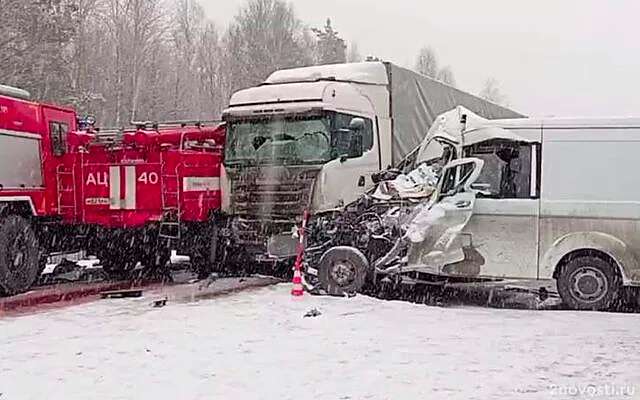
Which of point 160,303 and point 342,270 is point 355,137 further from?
point 160,303

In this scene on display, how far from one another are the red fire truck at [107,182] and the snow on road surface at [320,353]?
3673mm

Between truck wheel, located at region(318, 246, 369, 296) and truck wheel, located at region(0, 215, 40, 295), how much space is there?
516 cm

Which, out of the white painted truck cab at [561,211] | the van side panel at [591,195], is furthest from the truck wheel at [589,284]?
the van side panel at [591,195]

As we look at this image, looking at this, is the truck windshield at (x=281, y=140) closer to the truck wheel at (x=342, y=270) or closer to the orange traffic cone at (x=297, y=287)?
the truck wheel at (x=342, y=270)

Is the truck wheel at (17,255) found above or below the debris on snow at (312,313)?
above

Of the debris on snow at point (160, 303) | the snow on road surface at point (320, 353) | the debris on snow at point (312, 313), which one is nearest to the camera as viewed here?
the snow on road surface at point (320, 353)

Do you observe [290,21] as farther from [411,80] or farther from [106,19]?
[411,80]

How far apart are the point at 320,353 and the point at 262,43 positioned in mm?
56273

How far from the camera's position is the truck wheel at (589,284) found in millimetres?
10828

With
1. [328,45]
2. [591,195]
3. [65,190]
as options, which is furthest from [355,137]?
[328,45]

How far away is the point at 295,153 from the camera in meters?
13.9

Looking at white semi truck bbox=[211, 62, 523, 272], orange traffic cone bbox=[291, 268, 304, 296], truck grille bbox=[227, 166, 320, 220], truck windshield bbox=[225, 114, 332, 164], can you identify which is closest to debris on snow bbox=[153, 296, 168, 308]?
orange traffic cone bbox=[291, 268, 304, 296]

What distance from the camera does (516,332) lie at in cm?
889

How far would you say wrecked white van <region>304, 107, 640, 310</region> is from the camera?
426 inches
